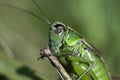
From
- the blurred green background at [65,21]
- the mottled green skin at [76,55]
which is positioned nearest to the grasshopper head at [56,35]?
the mottled green skin at [76,55]

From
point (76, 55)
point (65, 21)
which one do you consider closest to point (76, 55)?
point (76, 55)

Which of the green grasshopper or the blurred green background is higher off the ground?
the blurred green background

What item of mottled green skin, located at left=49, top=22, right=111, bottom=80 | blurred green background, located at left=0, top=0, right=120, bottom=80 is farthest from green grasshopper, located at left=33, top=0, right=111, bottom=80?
blurred green background, located at left=0, top=0, right=120, bottom=80

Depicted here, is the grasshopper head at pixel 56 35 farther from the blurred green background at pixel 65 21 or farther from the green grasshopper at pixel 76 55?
the blurred green background at pixel 65 21

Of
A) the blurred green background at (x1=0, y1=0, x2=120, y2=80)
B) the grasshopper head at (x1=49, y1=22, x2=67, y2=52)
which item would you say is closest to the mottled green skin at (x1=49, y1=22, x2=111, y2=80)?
the grasshopper head at (x1=49, y1=22, x2=67, y2=52)

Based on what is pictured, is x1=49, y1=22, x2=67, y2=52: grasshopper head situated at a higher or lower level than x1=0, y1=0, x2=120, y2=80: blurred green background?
lower

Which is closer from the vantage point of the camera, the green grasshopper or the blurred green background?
the green grasshopper

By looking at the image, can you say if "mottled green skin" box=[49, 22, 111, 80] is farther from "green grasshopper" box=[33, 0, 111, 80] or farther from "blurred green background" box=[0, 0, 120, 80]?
"blurred green background" box=[0, 0, 120, 80]

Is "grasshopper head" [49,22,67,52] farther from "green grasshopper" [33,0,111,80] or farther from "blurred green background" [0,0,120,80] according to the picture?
"blurred green background" [0,0,120,80]
